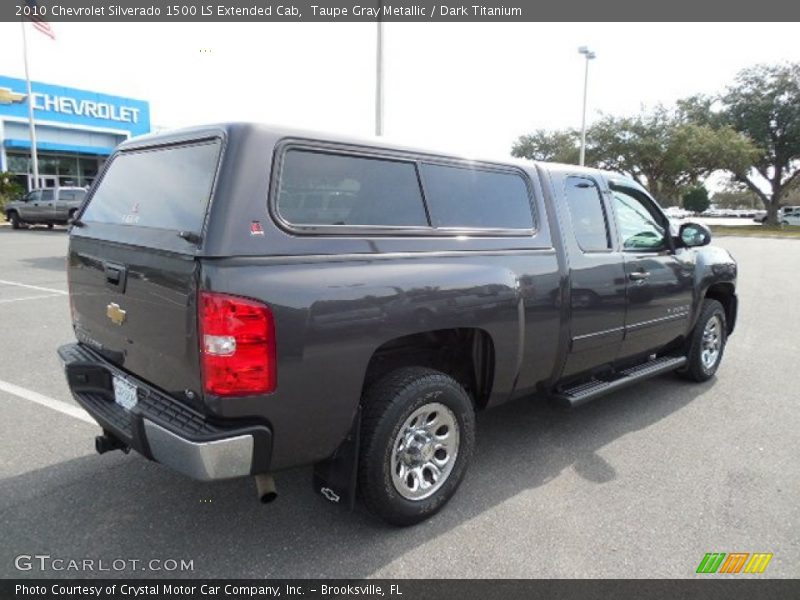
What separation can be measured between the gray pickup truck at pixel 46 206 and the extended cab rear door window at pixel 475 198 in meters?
23.0

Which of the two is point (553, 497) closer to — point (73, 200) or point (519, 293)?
point (519, 293)

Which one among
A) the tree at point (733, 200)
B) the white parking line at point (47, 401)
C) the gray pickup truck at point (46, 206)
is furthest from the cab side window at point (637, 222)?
the tree at point (733, 200)

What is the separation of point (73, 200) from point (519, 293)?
24277 millimetres

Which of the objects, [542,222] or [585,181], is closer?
[542,222]

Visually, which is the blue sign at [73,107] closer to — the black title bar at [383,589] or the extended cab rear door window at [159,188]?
the extended cab rear door window at [159,188]

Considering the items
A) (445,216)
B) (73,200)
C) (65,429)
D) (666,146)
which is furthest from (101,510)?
(666,146)

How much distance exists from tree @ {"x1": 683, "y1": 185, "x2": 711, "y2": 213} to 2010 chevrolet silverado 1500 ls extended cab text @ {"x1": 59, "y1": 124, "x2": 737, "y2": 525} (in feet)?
218

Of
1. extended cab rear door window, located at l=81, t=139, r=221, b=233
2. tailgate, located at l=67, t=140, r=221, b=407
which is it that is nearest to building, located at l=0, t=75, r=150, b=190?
extended cab rear door window, located at l=81, t=139, r=221, b=233

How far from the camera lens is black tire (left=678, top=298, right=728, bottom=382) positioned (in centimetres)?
513

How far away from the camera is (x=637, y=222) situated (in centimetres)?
454

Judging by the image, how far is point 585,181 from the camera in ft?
13.5

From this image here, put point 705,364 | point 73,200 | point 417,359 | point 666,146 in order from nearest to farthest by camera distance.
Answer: point 417,359
point 705,364
point 73,200
point 666,146
